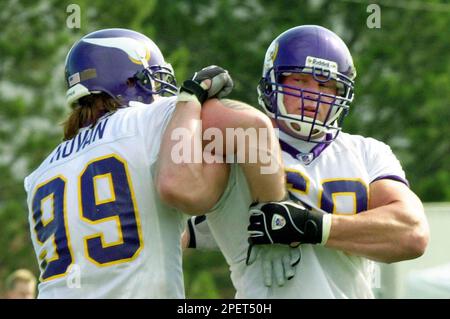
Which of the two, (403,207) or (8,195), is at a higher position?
(8,195)

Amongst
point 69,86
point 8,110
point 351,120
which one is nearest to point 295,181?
point 69,86

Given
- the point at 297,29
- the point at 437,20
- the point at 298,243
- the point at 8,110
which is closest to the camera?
the point at 298,243

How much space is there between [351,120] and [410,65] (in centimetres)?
330

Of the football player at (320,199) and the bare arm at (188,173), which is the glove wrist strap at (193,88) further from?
the football player at (320,199)

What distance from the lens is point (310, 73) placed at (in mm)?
4977

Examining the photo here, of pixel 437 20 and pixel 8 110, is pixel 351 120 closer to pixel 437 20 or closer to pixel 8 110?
pixel 437 20

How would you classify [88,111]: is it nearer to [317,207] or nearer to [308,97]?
[308,97]

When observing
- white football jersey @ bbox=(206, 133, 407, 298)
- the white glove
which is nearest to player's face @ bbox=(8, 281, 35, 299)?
white football jersey @ bbox=(206, 133, 407, 298)

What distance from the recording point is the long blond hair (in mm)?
5012

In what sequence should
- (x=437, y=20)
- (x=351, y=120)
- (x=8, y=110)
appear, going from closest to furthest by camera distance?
(x=8, y=110), (x=351, y=120), (x=437, y=20)

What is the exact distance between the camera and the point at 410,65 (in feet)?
82.6

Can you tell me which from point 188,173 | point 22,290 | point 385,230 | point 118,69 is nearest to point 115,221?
point 188,173

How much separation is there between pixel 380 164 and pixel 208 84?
89 centimetres
